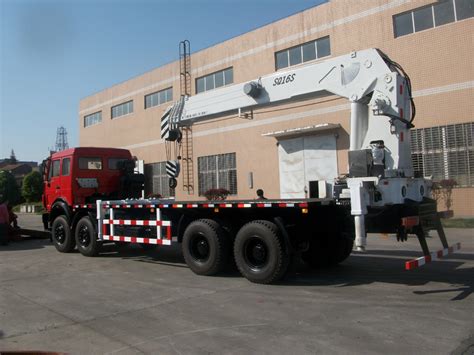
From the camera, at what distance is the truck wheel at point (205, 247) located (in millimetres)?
8172

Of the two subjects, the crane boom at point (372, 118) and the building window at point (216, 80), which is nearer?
the crane boom at point (372, 118)

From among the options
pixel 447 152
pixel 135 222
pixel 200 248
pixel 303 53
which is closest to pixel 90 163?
A: pixel 135 222

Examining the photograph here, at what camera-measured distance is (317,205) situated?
7266 mm

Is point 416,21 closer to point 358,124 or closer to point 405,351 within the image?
point 358,124

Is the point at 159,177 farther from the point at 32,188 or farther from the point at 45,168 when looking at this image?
the point at 32,188

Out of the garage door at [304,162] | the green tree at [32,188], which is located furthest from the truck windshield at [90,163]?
the green tree at [32,188]

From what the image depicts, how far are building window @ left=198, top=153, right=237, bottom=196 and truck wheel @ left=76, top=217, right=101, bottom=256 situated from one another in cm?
1422

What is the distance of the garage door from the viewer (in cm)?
2091

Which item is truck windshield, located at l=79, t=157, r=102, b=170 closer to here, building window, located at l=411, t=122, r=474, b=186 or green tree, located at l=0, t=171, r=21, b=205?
building window, located at l=411, t=122, r=474, b=186

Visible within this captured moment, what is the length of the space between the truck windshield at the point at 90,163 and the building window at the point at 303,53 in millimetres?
13055

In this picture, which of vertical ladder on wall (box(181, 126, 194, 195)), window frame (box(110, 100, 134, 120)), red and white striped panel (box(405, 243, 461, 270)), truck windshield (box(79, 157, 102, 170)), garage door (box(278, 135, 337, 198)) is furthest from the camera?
window frame (box(110, 100, 134, 120))

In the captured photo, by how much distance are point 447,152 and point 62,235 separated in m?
14.3

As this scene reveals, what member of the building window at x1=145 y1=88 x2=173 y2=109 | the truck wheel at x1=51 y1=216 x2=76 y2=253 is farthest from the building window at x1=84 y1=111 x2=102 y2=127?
the truck wheel at x1=51 y1=216 x2=76 y2=253

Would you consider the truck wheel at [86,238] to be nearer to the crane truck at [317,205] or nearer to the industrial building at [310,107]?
the crane truck at [317,205]
